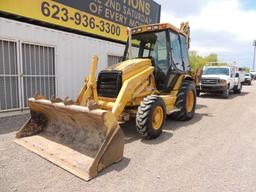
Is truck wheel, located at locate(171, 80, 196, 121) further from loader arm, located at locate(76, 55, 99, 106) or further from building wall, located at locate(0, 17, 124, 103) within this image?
building wall, located at locate(0, 17, 124, 103)

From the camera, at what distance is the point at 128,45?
19.7 feet

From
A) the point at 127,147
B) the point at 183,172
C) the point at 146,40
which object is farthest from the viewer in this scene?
the point at 146,40

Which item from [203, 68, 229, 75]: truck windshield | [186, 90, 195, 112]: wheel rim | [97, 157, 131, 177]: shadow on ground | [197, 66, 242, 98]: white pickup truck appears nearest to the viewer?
[97, 157, 131, 177]: shadow on ground

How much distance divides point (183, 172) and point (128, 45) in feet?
12.8

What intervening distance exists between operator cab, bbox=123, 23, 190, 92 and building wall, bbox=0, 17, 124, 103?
2.62 metres

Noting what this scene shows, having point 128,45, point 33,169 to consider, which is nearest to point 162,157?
point 33,169

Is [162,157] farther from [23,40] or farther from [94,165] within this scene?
[23,40]

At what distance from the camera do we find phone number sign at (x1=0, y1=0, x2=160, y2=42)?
6914mm

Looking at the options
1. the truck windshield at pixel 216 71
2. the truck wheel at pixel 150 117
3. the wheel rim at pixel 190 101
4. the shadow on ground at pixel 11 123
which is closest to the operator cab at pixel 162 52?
the wheel rim at pixel 190 101

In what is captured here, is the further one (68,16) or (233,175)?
(68,16)

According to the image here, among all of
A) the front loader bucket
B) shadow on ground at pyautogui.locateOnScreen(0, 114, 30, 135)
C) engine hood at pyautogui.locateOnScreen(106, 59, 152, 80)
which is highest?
engine hood at pyautogui.locateOnScreen(106, 59, 152, 80)

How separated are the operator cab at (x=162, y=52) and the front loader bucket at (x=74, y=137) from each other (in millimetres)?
2604

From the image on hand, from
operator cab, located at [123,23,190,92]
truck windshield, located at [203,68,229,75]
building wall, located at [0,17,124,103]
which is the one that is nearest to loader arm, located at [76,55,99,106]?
operator cab, located at [123,23,190,92]

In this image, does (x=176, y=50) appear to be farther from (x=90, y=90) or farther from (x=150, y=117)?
Answer: (x=90, y=90)
